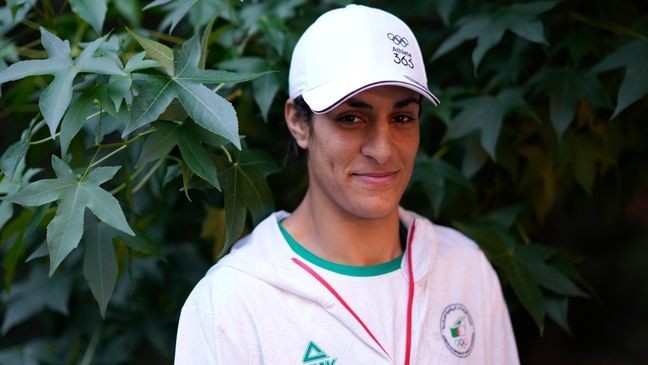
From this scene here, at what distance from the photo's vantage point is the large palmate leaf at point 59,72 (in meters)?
1.42

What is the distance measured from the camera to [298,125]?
162cm

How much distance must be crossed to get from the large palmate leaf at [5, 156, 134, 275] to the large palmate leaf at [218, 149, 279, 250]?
0.78ft

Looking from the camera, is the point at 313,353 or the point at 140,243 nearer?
the point at 313,353

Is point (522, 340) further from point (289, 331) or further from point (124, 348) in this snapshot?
point (289, 331)

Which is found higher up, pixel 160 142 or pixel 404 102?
pixel 404 102

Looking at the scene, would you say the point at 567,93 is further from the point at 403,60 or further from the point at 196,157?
the point at 196,157

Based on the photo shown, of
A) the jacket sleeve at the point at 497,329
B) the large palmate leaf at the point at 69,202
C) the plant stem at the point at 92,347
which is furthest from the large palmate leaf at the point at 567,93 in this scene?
the plant stem at the point at 92,347

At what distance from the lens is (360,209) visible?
5.06ft

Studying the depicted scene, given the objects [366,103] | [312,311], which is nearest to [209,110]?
[366,103]

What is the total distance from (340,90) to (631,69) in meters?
0.65

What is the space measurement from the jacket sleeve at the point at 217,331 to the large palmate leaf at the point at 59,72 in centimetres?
36

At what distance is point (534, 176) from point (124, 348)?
3.64ft

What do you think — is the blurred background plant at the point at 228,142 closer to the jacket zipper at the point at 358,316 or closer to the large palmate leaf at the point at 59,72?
the large palmate leaf at the point at 59,72

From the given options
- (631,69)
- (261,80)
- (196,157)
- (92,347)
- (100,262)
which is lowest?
(92,347)
